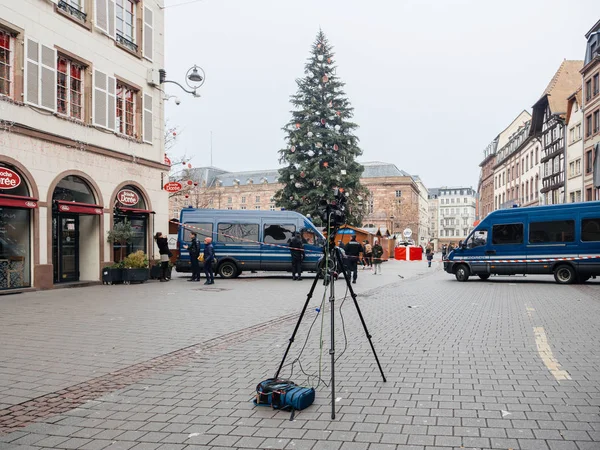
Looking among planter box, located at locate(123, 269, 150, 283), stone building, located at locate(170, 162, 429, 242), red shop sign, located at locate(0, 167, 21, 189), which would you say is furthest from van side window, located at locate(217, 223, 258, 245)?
stone building, located at locate(170, 162, 429, 242)

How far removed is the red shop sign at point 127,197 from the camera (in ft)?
68.9

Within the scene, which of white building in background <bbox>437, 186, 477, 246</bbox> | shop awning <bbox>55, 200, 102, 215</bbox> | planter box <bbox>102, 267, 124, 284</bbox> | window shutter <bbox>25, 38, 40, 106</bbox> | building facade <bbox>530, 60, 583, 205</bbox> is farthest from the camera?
white building in background <bbox>437, 186, 477, 246</bbox>

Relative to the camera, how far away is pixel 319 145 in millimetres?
38750

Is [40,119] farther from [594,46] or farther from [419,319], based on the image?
[594,46]

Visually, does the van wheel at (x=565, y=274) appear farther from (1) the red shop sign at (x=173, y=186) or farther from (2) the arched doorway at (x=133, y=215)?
(2) the arched doorway at (x=133, y=215)

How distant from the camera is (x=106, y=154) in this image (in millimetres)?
19906

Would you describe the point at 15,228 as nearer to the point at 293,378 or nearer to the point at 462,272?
the point at 293,378

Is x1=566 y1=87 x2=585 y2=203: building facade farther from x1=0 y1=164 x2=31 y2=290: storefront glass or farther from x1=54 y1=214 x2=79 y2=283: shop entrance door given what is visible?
x1=0 y1=164 x2=31 y2=290: storefront glass

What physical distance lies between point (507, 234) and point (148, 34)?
16030mm

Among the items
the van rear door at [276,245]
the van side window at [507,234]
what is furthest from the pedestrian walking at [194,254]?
the van side window at [507,234]

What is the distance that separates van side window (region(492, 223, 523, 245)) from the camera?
70.1 feet

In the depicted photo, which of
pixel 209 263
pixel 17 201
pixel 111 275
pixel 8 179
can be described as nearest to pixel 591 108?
pixel 209 263

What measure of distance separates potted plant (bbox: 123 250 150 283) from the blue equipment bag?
50.8 ft

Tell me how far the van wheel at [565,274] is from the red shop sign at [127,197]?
1569 centimetres
